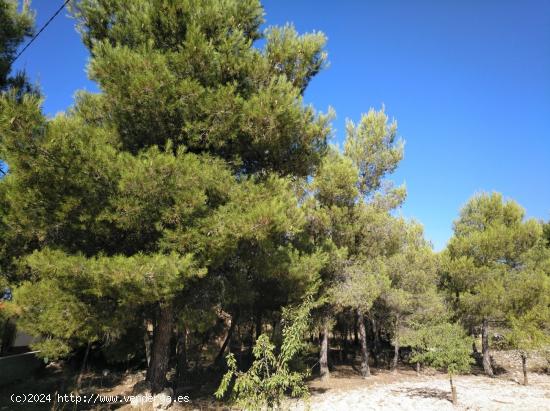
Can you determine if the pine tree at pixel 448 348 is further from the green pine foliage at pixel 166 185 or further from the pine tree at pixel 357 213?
the pine tree at pixel 357 213

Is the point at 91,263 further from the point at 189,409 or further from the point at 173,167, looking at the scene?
the point at 189,409

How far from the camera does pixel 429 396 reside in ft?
41.4

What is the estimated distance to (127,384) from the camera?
14414mm

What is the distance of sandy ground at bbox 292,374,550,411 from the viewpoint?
1087cm

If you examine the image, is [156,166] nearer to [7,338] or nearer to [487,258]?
[7,338]

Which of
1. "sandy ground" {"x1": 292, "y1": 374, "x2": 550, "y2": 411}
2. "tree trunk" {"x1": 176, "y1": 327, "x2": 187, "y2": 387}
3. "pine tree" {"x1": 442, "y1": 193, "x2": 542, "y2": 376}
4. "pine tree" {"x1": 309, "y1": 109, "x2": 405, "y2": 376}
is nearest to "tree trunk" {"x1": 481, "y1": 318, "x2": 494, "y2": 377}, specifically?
"pine tree" {"x1": 442, "y1": 193, "x2": 542, "y2": 376}

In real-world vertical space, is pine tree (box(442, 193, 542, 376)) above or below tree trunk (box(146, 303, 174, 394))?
above

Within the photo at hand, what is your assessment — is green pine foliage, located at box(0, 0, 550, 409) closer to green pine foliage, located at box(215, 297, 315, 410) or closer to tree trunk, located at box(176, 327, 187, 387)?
green pine foliage, located at box(215, 297, 315, 410)

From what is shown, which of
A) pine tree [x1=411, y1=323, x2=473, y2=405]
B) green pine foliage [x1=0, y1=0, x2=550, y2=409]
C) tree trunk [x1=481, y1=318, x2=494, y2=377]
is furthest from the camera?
tree trunk [x1=481, y1=318, x2=494, y2=377]

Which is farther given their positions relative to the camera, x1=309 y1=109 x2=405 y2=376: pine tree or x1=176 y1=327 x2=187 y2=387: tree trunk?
x1=309 y1=109 x2=405 y2=376: pine tree

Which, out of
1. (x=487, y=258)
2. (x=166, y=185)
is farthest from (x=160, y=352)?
(x=487, y=258)

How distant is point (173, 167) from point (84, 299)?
3007 mm

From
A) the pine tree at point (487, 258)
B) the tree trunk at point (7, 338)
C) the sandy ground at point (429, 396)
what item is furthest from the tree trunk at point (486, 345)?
the tree trunk at point (7, 338)

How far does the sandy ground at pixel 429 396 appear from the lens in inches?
428
